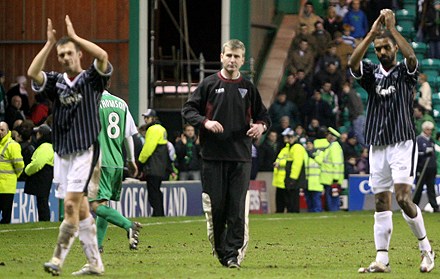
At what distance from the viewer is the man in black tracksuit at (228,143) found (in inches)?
525

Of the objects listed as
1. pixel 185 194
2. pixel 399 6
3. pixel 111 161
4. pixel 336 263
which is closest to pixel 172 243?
pixel 111 161

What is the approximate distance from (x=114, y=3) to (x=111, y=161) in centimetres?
1801

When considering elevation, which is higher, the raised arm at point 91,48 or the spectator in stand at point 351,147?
the raised arm at point 91,48

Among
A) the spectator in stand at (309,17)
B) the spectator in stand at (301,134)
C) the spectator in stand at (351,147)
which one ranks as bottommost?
the spectator in stand at (351,147)

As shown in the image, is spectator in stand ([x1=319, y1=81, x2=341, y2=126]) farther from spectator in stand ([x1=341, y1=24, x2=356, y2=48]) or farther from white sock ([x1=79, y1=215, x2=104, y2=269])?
white sock ([x1=79, y1=215, x2=104, y2=269])

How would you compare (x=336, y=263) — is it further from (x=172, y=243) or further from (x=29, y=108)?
(x=29, y=108)

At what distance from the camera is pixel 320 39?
1415 inches

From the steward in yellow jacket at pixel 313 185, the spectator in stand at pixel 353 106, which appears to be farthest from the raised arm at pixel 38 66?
the spectator in stand at pixel 353 106

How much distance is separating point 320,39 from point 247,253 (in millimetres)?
20504

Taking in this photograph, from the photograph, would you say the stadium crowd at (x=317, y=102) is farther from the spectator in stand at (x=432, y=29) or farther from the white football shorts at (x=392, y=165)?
the white football shorts at (x=392, y=165)

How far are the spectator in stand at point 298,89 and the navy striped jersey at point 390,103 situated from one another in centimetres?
2159

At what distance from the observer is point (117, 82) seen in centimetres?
3341

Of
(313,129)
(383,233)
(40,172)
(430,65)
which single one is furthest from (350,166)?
(383,233)

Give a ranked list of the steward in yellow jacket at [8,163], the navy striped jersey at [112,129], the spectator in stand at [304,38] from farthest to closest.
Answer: the spectator in stand at [304,38], the steward in yellow jacket at [8,163], the navy striped jersey at [112,129]
